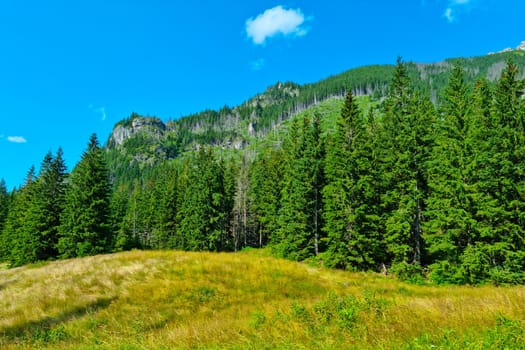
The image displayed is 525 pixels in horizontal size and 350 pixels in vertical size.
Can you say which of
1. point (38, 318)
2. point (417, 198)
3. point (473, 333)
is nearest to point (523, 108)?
point (417, 198)

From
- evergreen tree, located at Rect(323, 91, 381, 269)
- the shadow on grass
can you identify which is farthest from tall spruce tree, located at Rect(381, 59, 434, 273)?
the shadow on grass

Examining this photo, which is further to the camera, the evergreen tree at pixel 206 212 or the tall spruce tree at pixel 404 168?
the evergreen tree at pixel 206 212

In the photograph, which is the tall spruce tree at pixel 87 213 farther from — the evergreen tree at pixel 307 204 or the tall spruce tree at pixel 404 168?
the tall spruce tree at pixel 404 168

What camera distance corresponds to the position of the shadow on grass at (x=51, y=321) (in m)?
9.03

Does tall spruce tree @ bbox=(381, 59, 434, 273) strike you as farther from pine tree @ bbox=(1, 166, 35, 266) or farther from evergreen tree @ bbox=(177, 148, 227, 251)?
pine tree @ bbox=(1, 166, 35, 266)

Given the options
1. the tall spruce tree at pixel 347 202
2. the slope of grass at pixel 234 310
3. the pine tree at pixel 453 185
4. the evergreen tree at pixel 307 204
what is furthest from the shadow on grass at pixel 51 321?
the evergreen tree at pixel 307 204

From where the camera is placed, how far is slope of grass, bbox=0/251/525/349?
226 inches

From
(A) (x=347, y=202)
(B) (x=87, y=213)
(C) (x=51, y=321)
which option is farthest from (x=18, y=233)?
(A) (x=347, y=202)

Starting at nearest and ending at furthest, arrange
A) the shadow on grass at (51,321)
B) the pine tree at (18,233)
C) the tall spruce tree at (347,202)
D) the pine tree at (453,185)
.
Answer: the shadow on grass at (51,321) < the pine tree at (453,185) < the tall spruce tree at (347,202) < the pine tree at (18,233)

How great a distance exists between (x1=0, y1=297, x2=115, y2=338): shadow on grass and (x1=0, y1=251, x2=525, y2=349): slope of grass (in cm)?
4

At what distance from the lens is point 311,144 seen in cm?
3148

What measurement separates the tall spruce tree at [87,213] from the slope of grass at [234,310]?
13402 millimetres

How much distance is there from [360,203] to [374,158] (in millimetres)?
4676

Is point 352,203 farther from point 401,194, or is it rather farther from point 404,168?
point 404,168
